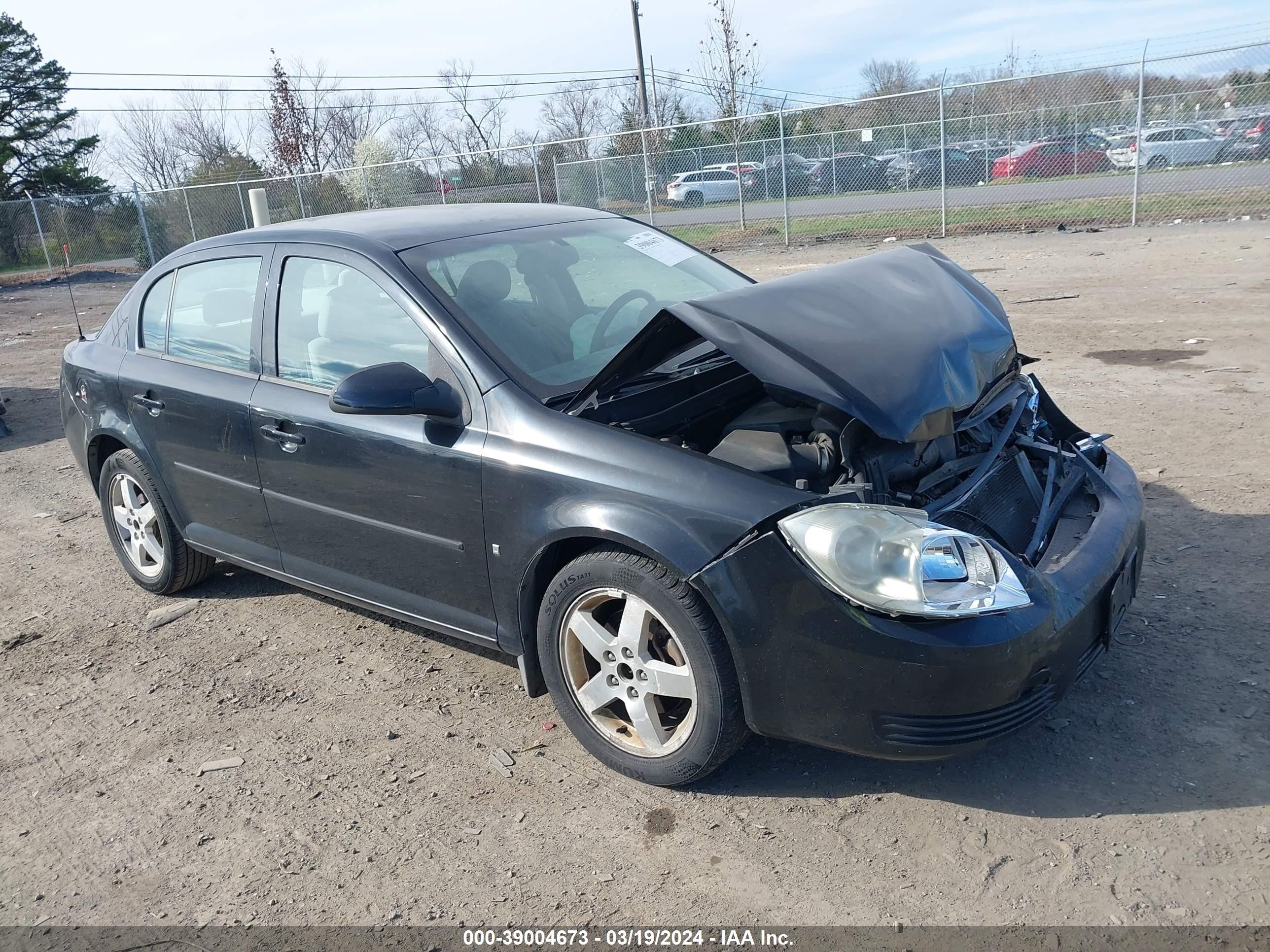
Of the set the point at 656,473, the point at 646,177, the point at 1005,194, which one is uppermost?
the point at 646,177

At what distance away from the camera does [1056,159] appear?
62.9 ft

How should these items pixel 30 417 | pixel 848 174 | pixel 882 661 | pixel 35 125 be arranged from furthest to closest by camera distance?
pixel 35 125 → pixel 848 174 → pixel 30 417 → pixel 882 661

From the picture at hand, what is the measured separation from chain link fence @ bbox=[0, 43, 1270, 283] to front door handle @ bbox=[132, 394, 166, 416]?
9.71 metres

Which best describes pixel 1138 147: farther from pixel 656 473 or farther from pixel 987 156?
pixel 656 473

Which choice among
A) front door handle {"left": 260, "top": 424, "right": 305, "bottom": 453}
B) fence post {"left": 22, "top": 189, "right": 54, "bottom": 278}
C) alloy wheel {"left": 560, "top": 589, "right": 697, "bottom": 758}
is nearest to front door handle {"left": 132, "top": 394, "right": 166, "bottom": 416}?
front door handle {"left": 260, "top": 424, "right": 305, "bottom": 453}

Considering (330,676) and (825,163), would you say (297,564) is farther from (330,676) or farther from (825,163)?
(825,163)

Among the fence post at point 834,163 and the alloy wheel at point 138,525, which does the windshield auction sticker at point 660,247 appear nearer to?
the alloy wheel at point 138,525

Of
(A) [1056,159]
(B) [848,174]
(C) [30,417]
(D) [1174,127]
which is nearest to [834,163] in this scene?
(B) [848,174]

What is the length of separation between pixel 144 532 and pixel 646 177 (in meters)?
17.7

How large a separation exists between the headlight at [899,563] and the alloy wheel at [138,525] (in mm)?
3533

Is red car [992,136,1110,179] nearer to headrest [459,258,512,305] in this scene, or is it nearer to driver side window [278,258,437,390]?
headrest [459,258,512,305]

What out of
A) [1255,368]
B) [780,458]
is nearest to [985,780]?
[780,458]

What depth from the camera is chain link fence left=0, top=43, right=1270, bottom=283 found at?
16.3 m

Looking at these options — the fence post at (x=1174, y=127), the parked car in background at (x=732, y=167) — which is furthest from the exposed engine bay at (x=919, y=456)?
the parked car in background at (x=732, y=167)
